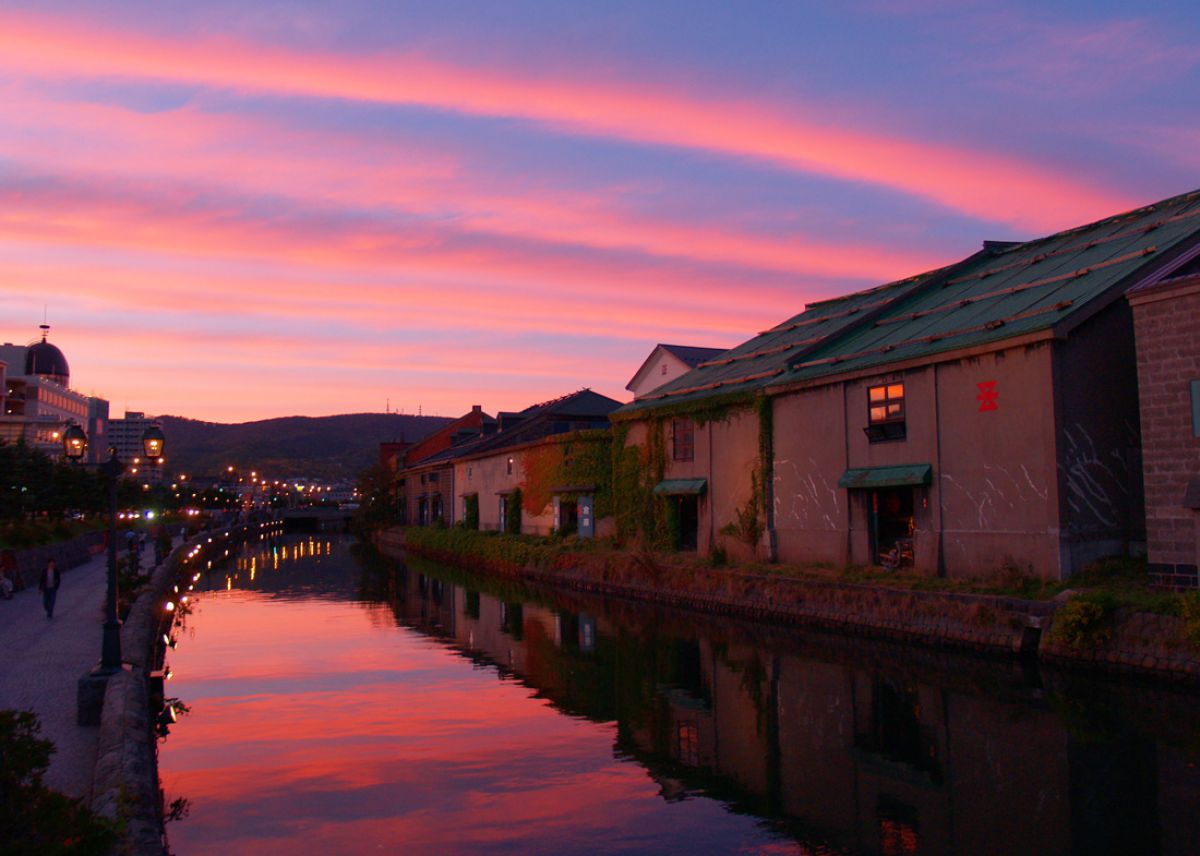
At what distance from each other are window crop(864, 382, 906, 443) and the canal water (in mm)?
5800

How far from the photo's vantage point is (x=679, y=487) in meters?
36.2

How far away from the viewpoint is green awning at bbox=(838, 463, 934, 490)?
83.9ft

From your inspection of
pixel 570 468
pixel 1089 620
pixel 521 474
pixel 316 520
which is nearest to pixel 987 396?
pixel 1089 620

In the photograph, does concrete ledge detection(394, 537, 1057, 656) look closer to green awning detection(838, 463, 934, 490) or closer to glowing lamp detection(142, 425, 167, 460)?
green awning detection(838, 463, 934, 490)

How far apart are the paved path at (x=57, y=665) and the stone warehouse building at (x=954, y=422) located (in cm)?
1842

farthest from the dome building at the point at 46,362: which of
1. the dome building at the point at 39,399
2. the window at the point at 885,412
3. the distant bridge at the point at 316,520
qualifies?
the window at the point at 885,412

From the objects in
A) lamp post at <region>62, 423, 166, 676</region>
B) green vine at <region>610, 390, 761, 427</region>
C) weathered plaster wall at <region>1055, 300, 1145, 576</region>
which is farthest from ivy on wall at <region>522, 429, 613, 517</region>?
lamp post at <region>62, 423, 166, 676</region>

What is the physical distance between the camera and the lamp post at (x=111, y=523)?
15.0m

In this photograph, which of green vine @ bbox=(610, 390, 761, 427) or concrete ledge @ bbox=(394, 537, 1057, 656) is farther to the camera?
green vine @ bbox=(610, 390, 761, 427)

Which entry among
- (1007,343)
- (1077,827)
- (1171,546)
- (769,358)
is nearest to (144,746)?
(1077,827)

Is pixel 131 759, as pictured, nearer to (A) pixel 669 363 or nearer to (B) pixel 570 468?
(B) pixel 570 468

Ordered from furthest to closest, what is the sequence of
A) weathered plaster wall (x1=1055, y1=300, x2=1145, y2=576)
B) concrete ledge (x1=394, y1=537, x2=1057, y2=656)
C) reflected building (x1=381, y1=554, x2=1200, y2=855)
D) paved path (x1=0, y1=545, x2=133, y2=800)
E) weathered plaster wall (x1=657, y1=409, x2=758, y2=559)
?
1. weathered plaster wall (x1=657, y1=409, x2=758, y2=559)
2. weathered plaster wall (x1=1055, y1=300, x2=1145, y2=576)
3. concrete ledge (x1=394, y1=537, x2=1057, y2=656)
4. paved path (x1=0, y1=545, x2=133, y2=800)
5. reflected building (x1=381, y1=554, x2=1200, y2=855)

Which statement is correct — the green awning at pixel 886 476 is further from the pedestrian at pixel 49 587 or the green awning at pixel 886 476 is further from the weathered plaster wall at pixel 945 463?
the pedestrian at pixel 49 587

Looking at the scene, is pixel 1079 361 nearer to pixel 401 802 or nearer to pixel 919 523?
pixel 919 523
